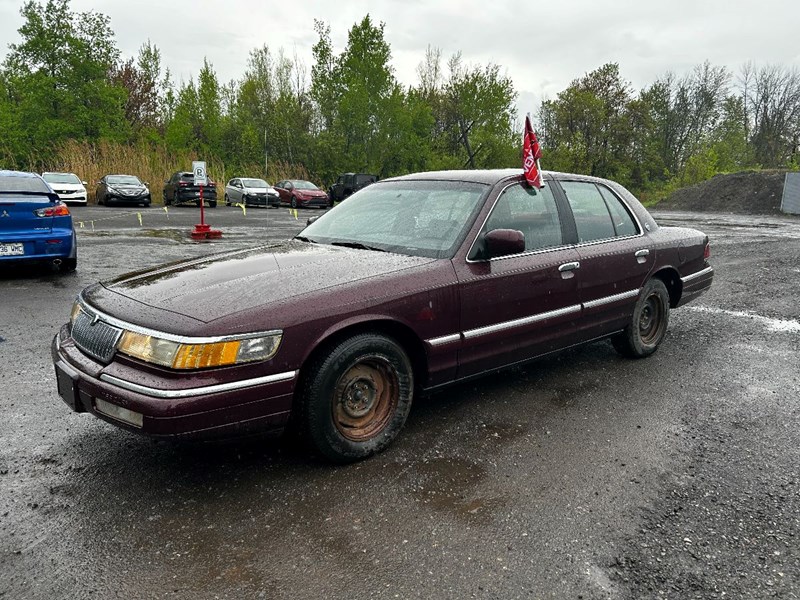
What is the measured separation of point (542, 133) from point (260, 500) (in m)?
49.8

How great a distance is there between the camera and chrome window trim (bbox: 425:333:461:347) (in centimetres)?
331

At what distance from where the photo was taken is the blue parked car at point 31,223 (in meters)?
7.46

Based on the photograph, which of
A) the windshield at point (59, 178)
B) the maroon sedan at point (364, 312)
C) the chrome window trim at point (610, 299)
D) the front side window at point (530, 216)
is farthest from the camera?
the windshield at point (59, 178)

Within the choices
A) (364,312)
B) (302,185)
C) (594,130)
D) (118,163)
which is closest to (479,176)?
(364,312)

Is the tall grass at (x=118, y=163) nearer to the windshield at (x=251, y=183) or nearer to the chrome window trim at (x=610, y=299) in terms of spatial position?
the windshield at (x=251, y=183)

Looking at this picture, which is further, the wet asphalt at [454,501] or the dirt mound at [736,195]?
the dirt mound at [736,195]

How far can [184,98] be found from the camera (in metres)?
42.6

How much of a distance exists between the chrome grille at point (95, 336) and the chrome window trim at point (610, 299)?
305cm

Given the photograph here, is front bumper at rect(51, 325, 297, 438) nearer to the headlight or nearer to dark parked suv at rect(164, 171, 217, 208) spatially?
the headlight

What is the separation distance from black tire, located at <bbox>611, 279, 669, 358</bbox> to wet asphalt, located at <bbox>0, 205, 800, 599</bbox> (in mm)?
377

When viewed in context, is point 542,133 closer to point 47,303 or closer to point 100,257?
point 100,257

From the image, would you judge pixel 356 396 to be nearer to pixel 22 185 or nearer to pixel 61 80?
pixel 22 185

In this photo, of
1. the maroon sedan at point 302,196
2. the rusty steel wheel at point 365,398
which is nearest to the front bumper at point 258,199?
the maroon sedan at point 302,196

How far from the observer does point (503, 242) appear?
342 centimetres
